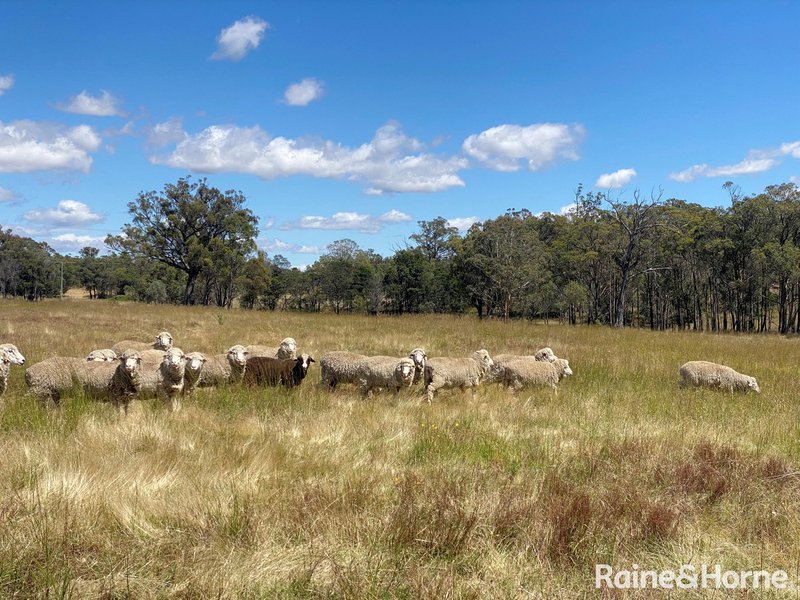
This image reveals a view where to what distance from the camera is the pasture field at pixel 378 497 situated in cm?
310

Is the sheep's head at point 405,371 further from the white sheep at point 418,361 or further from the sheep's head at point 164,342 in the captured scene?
the sheep's head at point 164,342

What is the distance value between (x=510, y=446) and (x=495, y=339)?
42.4 feet

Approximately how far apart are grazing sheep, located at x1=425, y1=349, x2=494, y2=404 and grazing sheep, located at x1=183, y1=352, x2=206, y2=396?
4.10 m

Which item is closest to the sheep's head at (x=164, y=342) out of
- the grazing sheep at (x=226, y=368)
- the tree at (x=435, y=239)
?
the grazing sheep at (x=226, y=368)

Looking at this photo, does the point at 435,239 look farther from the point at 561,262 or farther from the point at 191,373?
the point at 191,373

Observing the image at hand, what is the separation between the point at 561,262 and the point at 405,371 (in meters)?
52.1

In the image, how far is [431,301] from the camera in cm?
6469

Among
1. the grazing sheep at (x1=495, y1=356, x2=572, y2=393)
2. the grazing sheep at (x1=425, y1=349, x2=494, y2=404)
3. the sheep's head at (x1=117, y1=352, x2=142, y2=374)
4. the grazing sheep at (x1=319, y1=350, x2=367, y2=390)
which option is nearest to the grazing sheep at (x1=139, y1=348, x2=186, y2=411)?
the sheep's head at (x1=117, y1=352, x2=142, y2=374)

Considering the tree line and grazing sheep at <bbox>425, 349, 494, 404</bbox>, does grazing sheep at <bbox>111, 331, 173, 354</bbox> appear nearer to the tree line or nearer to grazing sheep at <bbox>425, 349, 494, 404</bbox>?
grazing sheep at <bbox>425, 349, 494, 404</bbox>

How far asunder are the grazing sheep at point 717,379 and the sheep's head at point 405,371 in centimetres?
643

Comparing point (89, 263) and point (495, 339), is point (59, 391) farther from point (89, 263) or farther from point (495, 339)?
point (89, 263)

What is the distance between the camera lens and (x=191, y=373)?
26.9 feet

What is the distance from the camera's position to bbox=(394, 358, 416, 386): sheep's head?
8.90 metres

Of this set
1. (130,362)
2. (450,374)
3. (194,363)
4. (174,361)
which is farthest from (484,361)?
(130,362)
